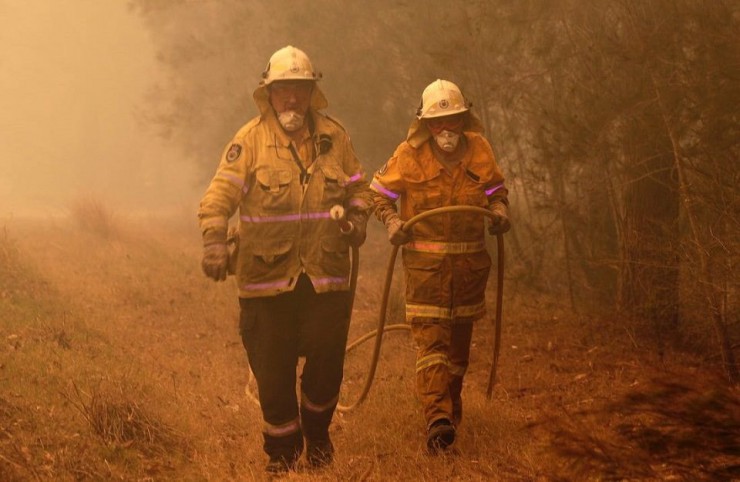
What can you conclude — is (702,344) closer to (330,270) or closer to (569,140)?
(569,140)

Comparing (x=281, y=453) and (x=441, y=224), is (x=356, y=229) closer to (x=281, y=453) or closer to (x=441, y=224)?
(x=441, y=224)

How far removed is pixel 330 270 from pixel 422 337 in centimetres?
70

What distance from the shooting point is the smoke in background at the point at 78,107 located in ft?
157

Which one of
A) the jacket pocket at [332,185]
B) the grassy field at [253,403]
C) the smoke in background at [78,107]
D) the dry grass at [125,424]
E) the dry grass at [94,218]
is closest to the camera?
the grassy field at [253,403]

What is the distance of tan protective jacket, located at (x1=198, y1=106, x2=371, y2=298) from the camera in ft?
15.9

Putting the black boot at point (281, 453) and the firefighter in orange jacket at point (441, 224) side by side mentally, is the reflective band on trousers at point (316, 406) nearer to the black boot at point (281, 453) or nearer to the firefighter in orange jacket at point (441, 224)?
the black boot at point (281, 453)

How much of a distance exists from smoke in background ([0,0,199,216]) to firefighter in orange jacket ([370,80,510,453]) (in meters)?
35.4

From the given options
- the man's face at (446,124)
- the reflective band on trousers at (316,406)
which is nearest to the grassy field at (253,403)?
the reflective band on trousers at (316,406)

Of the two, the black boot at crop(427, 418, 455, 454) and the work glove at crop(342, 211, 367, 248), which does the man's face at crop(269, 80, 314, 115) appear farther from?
the black boot at crop(427, 418, 455, 454)

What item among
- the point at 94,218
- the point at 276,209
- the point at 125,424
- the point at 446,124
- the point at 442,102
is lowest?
the point at 125,424

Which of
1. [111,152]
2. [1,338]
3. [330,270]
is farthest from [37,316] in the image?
[111,152]

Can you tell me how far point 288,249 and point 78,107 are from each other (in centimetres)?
6404

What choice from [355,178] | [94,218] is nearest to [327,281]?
[355,178]

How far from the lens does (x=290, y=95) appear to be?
16.3 ft
